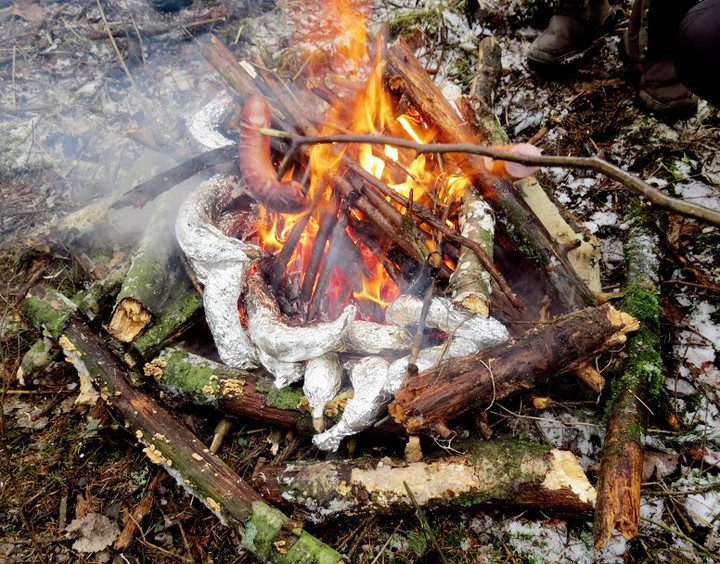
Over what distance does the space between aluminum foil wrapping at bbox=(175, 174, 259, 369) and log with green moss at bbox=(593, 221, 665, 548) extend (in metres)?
2.00

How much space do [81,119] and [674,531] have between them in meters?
5.80

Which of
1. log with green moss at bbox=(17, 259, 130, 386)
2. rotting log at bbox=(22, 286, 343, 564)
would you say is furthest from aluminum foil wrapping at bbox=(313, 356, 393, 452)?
log with green moss at bbox=(17, 259, 130, 386)

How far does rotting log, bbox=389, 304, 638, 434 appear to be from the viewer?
1.95m

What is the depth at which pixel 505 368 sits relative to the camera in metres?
2.02

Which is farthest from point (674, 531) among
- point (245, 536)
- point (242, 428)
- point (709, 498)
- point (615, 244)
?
point (242, 428)

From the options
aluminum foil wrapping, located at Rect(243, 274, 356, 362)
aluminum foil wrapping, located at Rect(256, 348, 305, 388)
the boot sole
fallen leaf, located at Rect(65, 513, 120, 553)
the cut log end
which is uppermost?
the boot sole

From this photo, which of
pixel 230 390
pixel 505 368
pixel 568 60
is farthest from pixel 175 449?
pixel 568 60

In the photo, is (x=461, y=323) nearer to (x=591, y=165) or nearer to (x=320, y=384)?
(x=320, y=384)

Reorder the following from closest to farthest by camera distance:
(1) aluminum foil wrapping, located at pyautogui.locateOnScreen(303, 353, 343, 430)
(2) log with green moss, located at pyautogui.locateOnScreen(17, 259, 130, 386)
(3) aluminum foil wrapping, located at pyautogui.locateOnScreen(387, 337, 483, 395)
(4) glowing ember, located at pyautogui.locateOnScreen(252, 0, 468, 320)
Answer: (3) aluminum foil wrapping, located at pyautogui.locateOnScreen(387, 337, 483, 395) → (1) aluminum foil wrapping, located at pyautogui.locateOnScreen(303, 353, 343, 430) → (4) glowing ember, located at pyautogui.locateOnScreen(252, 0, 468, 320) → (2) log with green moss, located at pyautogui.locateOnScreen(17, 259, 130, 386)

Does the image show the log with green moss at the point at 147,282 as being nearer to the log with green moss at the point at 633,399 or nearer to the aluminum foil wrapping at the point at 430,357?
the aluminum foil wrapping at the point at 430,357

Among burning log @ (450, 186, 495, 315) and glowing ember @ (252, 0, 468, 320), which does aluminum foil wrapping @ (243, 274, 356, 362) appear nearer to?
glowing ember @ (252, 0, 468, 320)

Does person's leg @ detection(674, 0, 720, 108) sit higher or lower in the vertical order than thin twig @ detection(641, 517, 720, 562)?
higher

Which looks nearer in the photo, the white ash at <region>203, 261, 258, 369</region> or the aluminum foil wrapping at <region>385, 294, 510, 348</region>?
the aluminum foil wrapping at <region>385, 294, 510, 348</region>

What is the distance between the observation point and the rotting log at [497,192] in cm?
245
